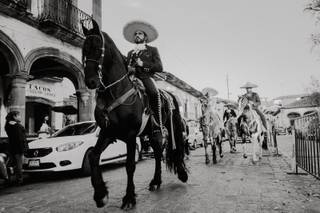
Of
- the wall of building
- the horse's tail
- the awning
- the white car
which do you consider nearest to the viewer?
the horse's tail

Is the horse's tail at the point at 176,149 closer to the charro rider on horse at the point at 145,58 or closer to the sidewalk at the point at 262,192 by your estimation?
the sidewalk at the point at 262,192

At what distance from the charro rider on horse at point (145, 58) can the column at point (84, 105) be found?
9302 millimetres

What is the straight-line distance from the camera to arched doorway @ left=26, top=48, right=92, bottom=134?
523 inches

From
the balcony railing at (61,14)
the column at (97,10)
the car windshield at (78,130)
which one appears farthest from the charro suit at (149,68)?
the column at (97,10)

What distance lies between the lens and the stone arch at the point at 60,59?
11.5m

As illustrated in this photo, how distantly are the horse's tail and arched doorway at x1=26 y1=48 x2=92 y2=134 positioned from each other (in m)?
7.73

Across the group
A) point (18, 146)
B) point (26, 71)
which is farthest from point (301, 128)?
point (26, 71)

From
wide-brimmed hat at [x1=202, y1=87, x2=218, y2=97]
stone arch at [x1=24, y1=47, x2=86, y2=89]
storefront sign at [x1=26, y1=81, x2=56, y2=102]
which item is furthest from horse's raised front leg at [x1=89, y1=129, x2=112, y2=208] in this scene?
storefront sign at [x1=26, y1=81, x2=56, y2=102]

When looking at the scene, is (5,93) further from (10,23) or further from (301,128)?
(301,128)

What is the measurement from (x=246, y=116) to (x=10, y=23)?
9.67 meters

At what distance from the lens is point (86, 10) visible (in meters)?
15.6

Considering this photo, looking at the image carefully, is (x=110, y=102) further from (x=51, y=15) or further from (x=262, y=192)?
(x=51, y=15)

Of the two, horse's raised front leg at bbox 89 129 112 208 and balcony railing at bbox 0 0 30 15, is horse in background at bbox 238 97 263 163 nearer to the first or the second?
horse's raised front leg at bbox 89 129 112 208

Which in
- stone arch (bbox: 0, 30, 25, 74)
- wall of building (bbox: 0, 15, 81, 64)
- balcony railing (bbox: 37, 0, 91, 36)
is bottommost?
stone arch (bbox: 0, 30, 25, 74)
